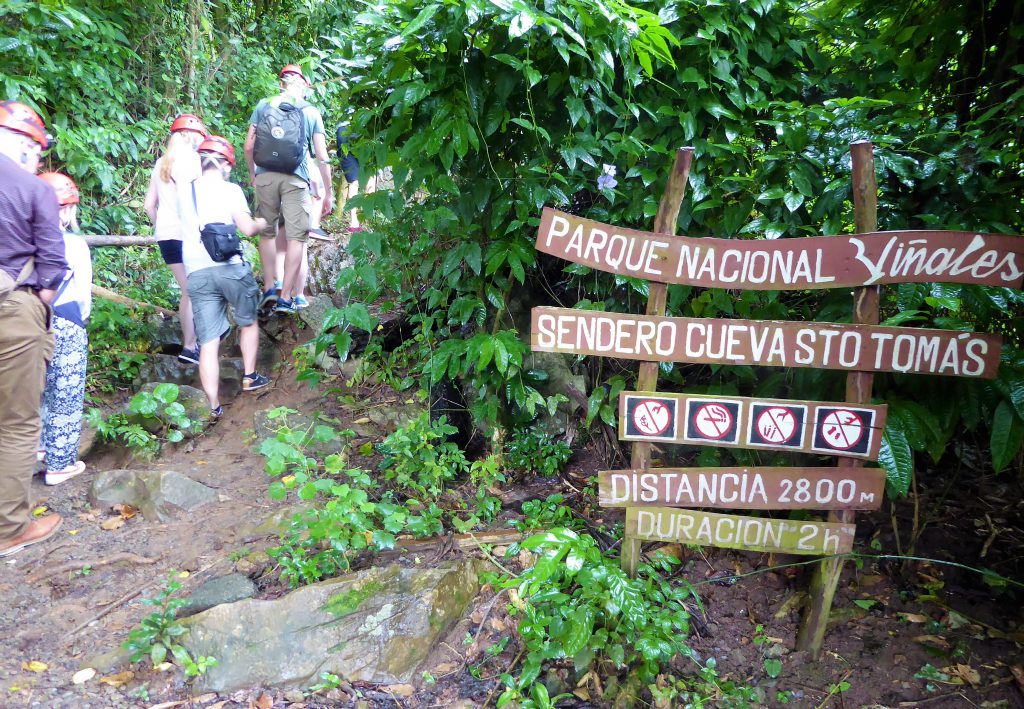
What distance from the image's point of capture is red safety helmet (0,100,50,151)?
10.8 feet

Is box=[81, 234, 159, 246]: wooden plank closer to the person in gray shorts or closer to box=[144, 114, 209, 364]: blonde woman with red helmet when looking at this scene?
box=[144, 114, 209, 364]: blonde woman with red helmet

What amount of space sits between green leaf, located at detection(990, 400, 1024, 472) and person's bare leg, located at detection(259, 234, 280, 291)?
512 centimetres

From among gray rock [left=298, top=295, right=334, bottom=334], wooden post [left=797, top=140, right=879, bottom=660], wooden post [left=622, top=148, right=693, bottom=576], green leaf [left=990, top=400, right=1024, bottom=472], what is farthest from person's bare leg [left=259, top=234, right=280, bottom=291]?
green leaf [left=990, top=400, right=1024, bottom=472]

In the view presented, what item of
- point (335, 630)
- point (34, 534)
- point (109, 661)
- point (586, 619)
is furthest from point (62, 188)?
point (586, 619)

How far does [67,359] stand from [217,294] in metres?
1.01

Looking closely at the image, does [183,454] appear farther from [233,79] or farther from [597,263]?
[233,79]

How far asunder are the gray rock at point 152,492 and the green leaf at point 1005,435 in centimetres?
411

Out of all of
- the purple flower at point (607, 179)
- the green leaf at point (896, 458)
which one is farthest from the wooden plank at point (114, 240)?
the green leaf at point (896, 458)

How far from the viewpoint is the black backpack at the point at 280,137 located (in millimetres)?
4957

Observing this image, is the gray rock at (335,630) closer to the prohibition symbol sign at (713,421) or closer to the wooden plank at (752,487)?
the wooden plank at (752,487)

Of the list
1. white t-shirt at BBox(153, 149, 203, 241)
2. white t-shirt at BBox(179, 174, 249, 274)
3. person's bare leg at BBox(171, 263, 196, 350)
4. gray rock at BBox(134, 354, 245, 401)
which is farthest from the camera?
gray rock at BBox(134, 354, 245, 401)

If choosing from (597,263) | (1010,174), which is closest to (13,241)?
(597,263)

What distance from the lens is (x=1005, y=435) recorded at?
8.14 ft

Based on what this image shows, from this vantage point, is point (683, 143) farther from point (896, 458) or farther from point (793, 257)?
point (896, 458)
